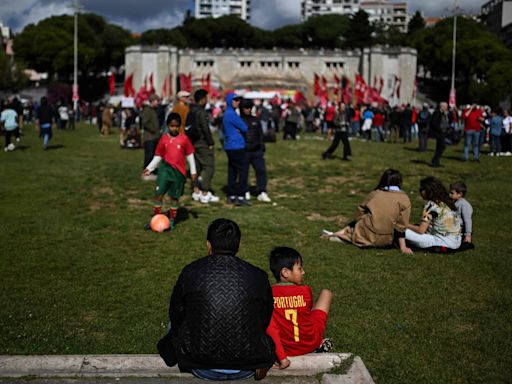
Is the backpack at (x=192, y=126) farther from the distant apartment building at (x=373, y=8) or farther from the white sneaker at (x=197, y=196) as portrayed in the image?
the distant apartment building at (x=373, y=8)

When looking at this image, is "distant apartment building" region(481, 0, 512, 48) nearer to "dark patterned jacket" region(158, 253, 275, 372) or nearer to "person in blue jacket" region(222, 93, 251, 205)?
"person in blue jacket" region(222, 93, 251, 205)

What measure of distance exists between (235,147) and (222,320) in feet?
23.3

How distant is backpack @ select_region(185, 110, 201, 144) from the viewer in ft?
36.0

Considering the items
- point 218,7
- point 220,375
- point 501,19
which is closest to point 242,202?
point 220,375

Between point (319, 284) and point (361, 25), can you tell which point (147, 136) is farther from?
point (361, 25)

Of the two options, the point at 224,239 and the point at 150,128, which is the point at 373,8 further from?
the point at 224,239

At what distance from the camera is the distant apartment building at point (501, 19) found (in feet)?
287

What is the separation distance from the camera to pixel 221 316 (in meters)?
3.68

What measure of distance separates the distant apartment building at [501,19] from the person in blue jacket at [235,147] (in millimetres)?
83514

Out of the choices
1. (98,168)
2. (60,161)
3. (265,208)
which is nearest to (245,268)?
(265,208)

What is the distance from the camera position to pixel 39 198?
1138 cm

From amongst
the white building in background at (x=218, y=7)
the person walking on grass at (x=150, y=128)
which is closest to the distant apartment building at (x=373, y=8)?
the white building in background at (x=218, y=7)

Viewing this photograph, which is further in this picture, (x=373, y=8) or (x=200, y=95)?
(x=373, y=8)

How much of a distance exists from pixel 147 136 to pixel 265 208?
12.7 ft
